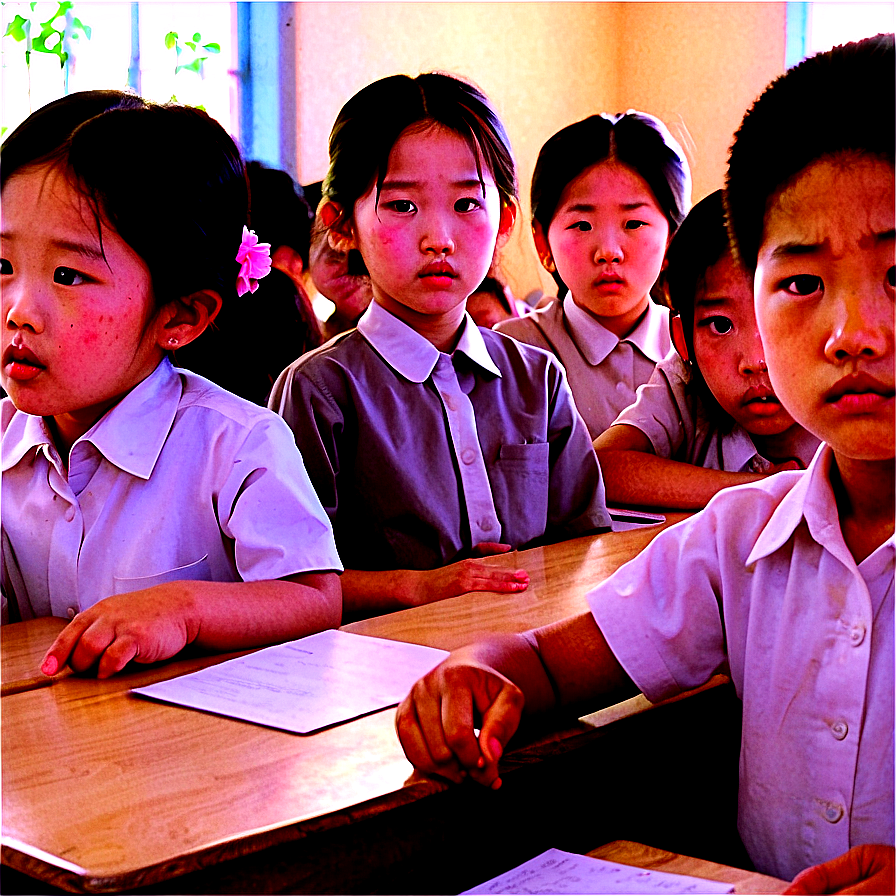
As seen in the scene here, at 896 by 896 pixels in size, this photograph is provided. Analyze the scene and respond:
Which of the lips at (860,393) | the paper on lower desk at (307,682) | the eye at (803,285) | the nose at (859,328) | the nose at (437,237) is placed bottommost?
the paper on lower desk at (307,682)

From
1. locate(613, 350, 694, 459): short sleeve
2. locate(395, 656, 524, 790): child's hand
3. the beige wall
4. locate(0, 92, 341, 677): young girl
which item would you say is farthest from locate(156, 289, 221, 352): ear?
the beige wall

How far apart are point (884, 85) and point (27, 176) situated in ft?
3.17

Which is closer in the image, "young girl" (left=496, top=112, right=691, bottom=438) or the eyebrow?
the eyebrow

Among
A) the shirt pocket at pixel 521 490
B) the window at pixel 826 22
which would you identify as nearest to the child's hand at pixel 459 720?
the shirt pocket at pixel 521 490

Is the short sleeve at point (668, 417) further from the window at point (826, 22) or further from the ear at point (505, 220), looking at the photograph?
the window at point (826, 22)

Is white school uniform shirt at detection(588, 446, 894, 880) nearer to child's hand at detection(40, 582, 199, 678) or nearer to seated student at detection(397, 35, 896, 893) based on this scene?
seated student at detection(397, 35, 896, 893)

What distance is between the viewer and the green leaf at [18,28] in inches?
124

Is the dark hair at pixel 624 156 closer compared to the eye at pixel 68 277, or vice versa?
the eye at pixel 68 277

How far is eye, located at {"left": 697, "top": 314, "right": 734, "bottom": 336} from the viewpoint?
6.89 ft

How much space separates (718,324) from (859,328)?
1.23 m

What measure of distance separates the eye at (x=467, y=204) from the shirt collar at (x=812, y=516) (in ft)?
3.72

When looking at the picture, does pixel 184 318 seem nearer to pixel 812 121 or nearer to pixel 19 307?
pixel 19 307

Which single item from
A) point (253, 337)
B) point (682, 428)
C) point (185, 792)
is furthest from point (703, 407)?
point (185, 792)

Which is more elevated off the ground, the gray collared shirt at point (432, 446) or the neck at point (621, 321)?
the neck at point (621, 321)
